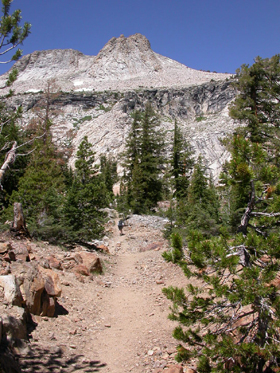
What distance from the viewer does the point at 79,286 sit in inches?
295

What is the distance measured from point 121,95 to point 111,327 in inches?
2563

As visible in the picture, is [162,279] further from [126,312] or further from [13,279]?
[13,279]

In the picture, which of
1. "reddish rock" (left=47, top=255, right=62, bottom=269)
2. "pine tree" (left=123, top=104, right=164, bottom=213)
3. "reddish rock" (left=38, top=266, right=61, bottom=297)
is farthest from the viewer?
"pine tree" (left=123, top=104, right=164, bottom=213)

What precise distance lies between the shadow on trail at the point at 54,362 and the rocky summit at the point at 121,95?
2162cm

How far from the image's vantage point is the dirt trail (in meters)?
4.36

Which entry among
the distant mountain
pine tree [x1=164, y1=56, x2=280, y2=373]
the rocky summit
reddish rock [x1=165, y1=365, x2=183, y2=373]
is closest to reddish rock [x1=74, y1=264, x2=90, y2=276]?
reddish rock [x1=165, y1=365, x2=183, y2=373]

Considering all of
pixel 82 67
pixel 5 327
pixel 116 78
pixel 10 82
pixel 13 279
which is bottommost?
pixel 5 327

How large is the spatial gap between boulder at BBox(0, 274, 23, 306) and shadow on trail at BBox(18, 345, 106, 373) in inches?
30.9

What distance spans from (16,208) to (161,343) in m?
6.04

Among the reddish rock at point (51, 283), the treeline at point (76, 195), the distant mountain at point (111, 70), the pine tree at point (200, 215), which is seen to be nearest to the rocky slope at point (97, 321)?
the reddish rock at point (51, 283)

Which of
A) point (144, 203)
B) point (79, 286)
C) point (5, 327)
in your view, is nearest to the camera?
point (5, 327)

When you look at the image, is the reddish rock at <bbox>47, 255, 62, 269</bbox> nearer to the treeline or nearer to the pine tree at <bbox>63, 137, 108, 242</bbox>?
the treeline

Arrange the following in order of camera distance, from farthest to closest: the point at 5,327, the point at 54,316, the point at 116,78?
the point at 116,78 → the point at 54,316 → the point at 5,327

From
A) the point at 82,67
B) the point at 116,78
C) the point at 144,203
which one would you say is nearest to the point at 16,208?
the point at 144,203
